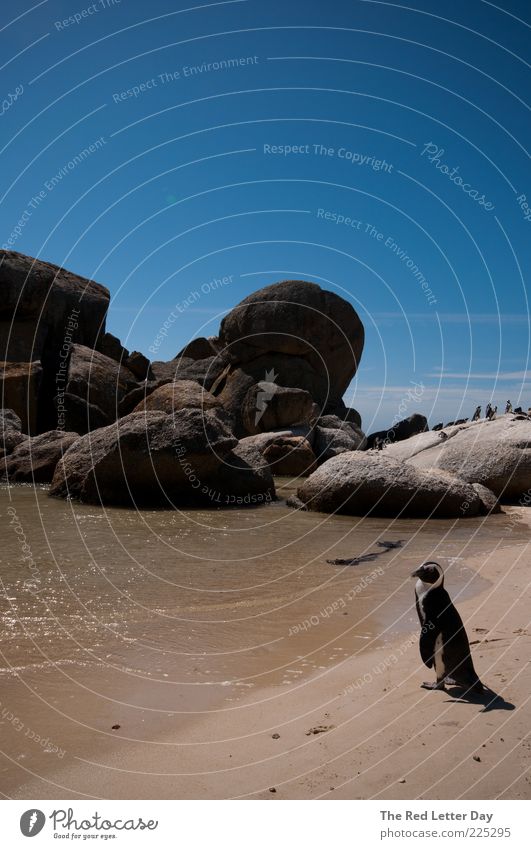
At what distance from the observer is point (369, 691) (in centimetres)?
447

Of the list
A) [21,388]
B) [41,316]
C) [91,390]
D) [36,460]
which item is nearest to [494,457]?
[36,460]

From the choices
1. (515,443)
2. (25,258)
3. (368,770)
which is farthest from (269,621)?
(25,258)

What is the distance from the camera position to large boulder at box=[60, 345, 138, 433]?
22.4 m

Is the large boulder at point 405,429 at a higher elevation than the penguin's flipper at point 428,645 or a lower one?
higher

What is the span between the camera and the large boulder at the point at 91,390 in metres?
22.4

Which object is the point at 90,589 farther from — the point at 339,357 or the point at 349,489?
the point at 339,357

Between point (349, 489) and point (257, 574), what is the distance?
473 centimetres

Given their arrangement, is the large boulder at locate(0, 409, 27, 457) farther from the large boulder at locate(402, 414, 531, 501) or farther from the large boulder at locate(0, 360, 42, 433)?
the large boulder at locate(402, 414, 531, 501)

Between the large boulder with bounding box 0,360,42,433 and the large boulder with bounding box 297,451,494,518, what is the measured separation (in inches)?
455

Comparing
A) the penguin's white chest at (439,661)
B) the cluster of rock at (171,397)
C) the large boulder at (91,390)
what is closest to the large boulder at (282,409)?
the cluster of rock at (171,397)

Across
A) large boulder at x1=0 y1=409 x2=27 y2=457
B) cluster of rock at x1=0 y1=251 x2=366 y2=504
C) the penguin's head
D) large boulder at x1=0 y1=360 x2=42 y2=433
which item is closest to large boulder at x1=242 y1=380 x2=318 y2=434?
cluster of rock at x1=0 y1=251 x2=366 y2=504

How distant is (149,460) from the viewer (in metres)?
13.0

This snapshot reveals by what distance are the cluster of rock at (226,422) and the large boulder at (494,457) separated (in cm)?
3

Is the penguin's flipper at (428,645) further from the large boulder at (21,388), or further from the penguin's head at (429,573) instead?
the large boulder at (21,388)
